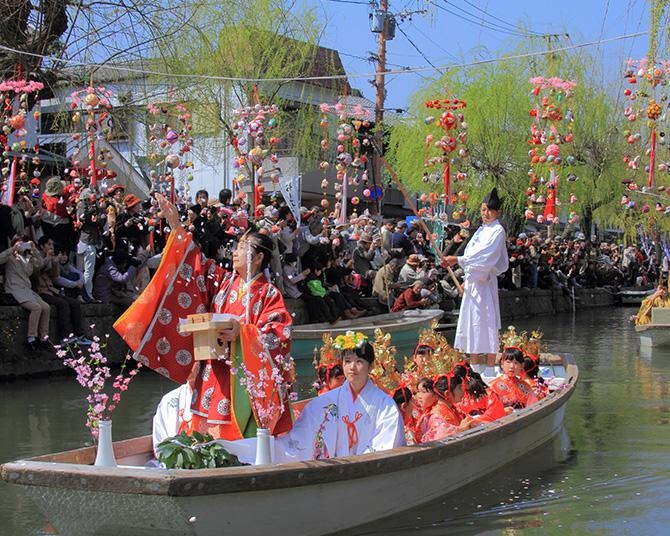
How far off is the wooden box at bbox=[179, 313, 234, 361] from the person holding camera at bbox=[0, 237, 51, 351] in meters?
6.58

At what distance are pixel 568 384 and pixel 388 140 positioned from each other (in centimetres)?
2339

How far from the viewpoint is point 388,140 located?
3244cm

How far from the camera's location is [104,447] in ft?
19.1

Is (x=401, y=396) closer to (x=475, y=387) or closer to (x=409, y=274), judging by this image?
(x=475, y=387)

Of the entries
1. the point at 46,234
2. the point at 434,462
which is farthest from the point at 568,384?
the point at 46,234

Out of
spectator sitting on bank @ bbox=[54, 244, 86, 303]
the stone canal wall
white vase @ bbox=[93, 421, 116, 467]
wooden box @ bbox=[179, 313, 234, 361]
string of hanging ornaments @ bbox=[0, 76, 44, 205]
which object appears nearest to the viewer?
white vase @ bbox=[93, 421, 116, 467]

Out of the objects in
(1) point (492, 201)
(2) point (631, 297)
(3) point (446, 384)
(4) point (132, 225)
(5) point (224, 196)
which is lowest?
(2) point (631, 297)

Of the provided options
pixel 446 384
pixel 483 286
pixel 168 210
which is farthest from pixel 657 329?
pixel 168 210

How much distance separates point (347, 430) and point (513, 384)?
293 cm

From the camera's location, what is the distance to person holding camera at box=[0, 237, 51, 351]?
40.6ft

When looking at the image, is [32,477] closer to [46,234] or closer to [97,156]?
[46,234]

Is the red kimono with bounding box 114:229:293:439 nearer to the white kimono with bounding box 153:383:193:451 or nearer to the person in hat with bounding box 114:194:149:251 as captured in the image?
the white kimono with bounding box 153:383:193:451

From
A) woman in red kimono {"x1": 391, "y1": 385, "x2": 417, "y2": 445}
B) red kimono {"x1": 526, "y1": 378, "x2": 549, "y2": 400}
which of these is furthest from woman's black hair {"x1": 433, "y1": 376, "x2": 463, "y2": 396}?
red kimono {"x1": 526, "y1": 378, "x2": 549, "y2": 400}

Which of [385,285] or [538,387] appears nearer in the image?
[538,387]
